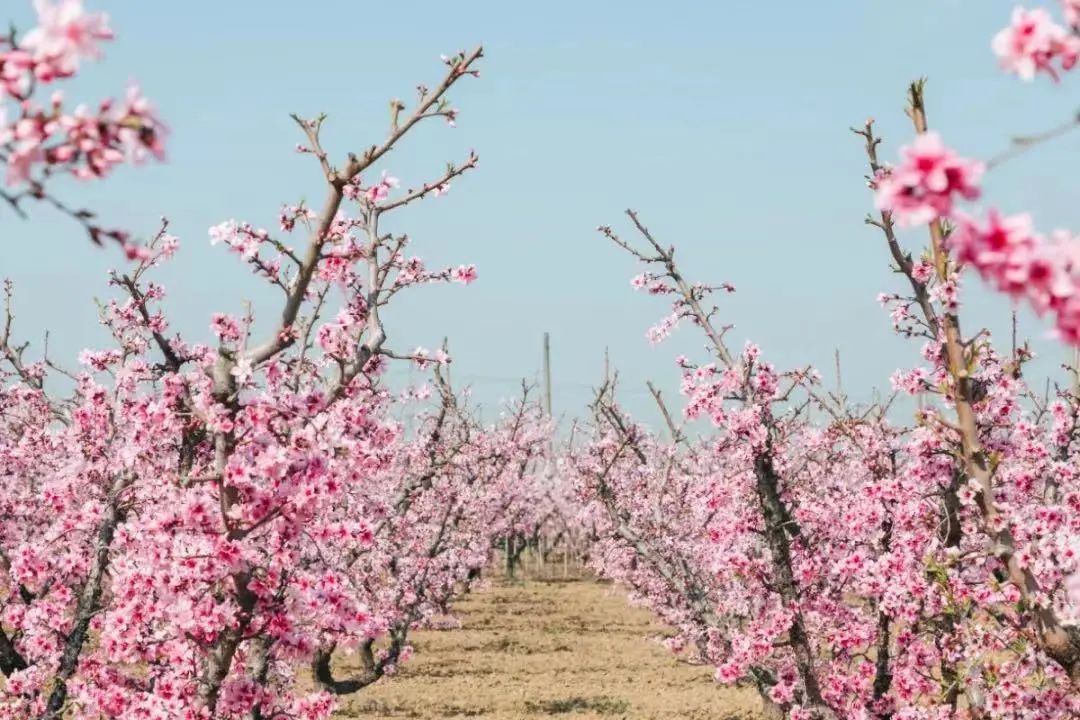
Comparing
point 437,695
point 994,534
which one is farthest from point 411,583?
point 994,534

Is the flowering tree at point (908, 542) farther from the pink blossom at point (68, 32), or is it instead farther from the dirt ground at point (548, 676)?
the dirt ground at point (548, 676)

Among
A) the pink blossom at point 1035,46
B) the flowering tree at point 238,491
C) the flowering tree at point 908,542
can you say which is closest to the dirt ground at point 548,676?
the flowering tree at point 908,542

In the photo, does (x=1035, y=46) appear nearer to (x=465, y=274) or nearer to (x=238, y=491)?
(x=238, y=491)

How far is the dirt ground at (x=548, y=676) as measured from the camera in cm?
1928

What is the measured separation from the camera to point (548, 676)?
2312 centimetres

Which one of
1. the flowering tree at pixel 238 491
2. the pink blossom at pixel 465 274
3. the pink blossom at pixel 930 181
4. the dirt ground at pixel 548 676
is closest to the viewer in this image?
the pink blossom at pixel 930 181

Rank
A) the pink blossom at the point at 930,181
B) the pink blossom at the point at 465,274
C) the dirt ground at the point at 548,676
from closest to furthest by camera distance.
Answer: the pink blossom at the point at 930,181 < the pink blossom at the point at 465,274 < the dirt ground at the point at 548,676

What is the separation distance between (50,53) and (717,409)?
24.8 feet

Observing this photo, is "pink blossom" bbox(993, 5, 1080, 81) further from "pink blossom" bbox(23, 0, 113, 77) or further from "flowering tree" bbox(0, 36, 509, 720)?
"flowering tree" bbox(0, 36, 509, 720)

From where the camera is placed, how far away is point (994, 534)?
6.03 meters

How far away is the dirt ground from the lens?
63.3 ft

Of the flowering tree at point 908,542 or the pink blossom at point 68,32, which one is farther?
the flowering tree at point 908,542

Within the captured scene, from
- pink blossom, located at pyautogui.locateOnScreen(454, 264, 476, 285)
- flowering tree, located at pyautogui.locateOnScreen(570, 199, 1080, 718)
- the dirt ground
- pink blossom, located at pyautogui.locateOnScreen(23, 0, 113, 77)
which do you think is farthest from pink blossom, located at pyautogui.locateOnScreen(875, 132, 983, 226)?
the dirt ground

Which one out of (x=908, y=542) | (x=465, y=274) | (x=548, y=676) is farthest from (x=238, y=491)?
(x=548, y=676)
